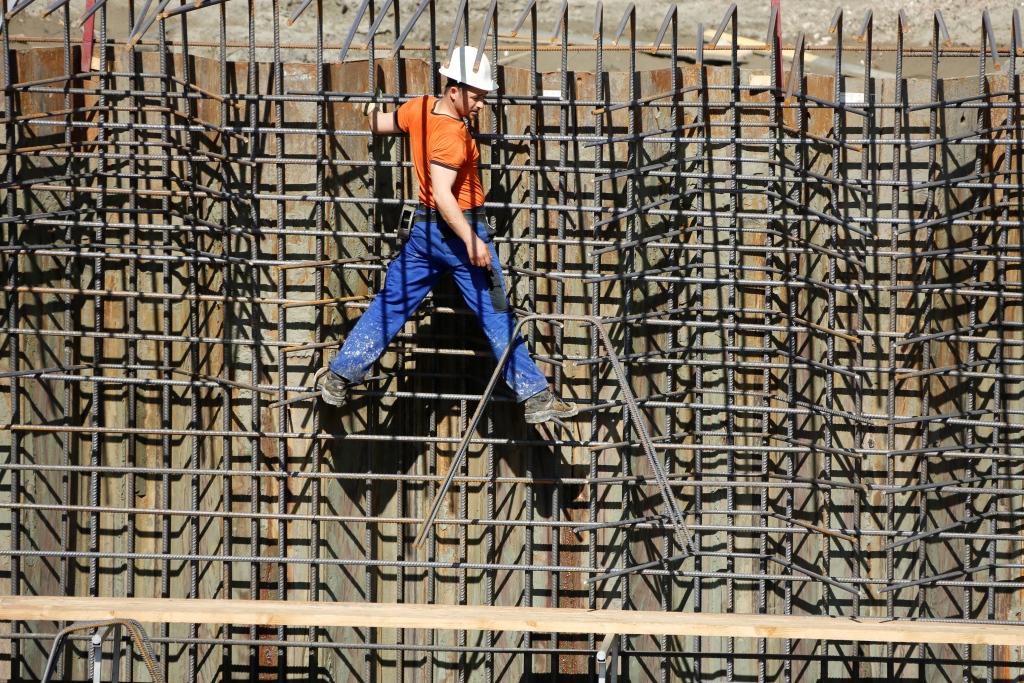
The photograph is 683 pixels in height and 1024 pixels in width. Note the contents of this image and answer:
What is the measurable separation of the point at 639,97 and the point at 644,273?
94 centimetres

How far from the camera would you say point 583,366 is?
6.87m

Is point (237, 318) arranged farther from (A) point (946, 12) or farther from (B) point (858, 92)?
(A) point (946, 12)

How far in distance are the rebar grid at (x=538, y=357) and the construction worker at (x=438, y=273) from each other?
0.86ft

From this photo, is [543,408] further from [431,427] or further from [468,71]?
[468,71]

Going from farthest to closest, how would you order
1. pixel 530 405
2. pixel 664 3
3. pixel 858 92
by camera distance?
pixel 664 3 → pixel 858 92 → pixel 530 405

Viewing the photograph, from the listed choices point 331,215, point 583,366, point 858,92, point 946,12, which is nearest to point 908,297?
point 858,92

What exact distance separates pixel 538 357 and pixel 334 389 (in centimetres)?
110

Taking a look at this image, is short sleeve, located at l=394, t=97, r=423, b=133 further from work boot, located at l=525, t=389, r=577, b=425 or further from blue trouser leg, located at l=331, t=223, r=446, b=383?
work boot, located at l=525, t=389, r=577, b=425

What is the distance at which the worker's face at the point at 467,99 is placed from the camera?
20.5ft

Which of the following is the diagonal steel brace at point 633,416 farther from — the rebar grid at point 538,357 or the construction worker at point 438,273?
the rebar grid at point 538,357

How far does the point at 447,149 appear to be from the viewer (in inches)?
244

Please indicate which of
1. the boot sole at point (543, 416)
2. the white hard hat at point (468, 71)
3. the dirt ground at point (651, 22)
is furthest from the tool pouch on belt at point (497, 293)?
the dirt ground at point (651, 22)

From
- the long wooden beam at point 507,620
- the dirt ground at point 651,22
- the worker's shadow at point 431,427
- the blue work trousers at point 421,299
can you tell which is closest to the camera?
the long wooden beam at point 507,620

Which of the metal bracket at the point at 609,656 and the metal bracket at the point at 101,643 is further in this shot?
the metal bracket at the point at 609,656
